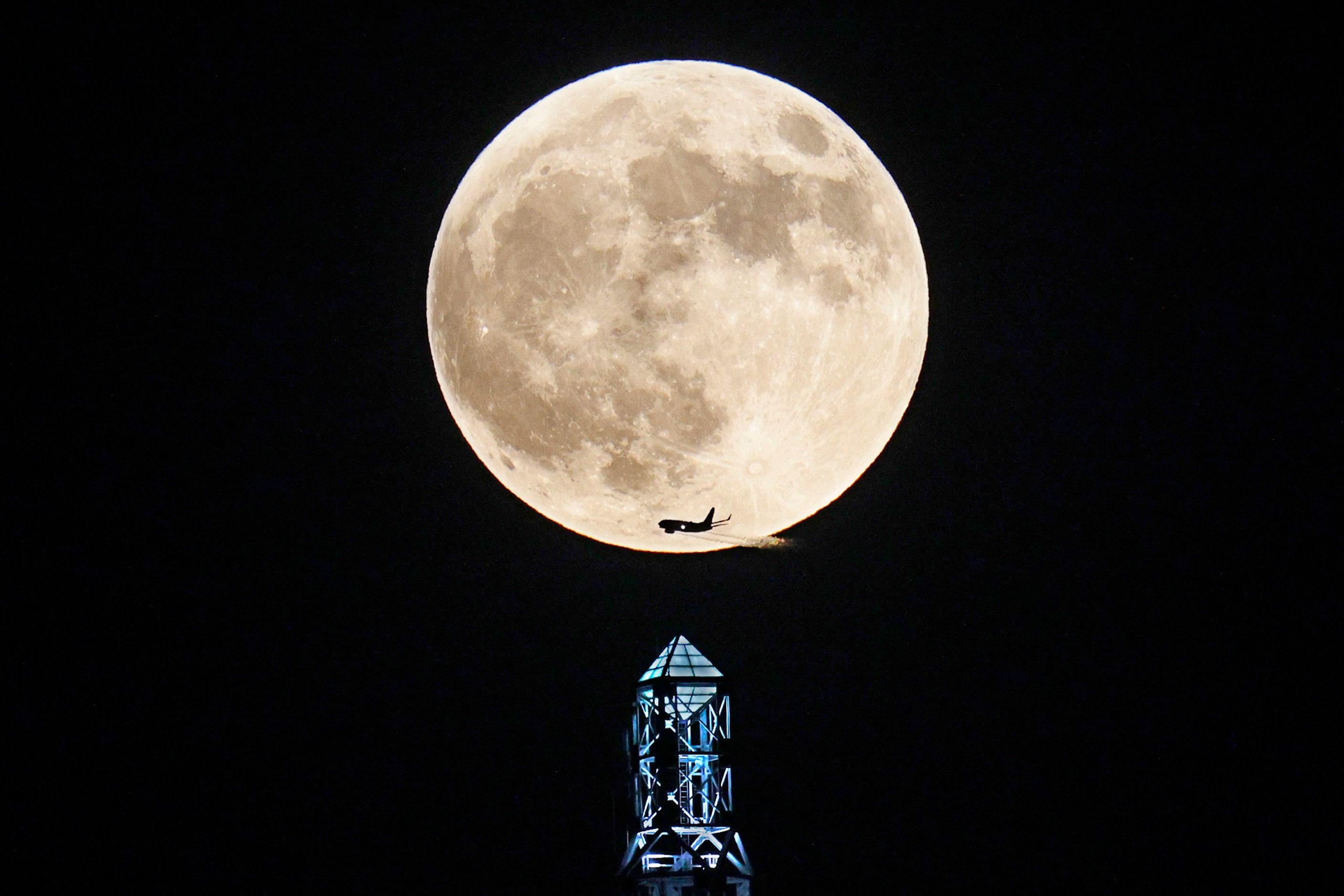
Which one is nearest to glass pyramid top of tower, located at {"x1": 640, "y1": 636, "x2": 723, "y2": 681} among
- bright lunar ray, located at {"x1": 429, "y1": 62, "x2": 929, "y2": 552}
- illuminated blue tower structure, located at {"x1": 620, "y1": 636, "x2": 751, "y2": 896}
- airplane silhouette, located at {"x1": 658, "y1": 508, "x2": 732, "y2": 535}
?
illuminated blue tower structure, located at {"x1": 620, "y1": 636, "x2": 751, "y2": 896}

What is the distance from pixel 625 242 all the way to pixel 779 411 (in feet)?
7.98

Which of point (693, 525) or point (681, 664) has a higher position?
point (693, 525)

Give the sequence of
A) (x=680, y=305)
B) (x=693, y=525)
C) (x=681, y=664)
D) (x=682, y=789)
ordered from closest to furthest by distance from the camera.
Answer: (x=680, y=305) < (x=693, y=525) < (x=682, y=789) < (x=681, y=664)

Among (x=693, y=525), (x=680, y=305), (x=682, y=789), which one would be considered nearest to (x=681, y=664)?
(x=682, y=789)

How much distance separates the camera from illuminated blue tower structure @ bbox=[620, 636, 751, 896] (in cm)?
1571

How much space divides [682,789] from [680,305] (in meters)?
6.20

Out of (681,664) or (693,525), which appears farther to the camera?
(681,664)

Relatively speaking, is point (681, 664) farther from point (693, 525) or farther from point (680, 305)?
point (680, 305)

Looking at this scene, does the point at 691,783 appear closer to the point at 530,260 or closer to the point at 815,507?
the point at 815,507

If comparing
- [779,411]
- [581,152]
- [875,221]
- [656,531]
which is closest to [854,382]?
[779,411]

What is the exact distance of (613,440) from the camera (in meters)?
14.5

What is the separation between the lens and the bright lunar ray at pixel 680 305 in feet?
45.6

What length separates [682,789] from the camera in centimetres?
1619

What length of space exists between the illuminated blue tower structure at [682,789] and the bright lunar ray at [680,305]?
210 cm
